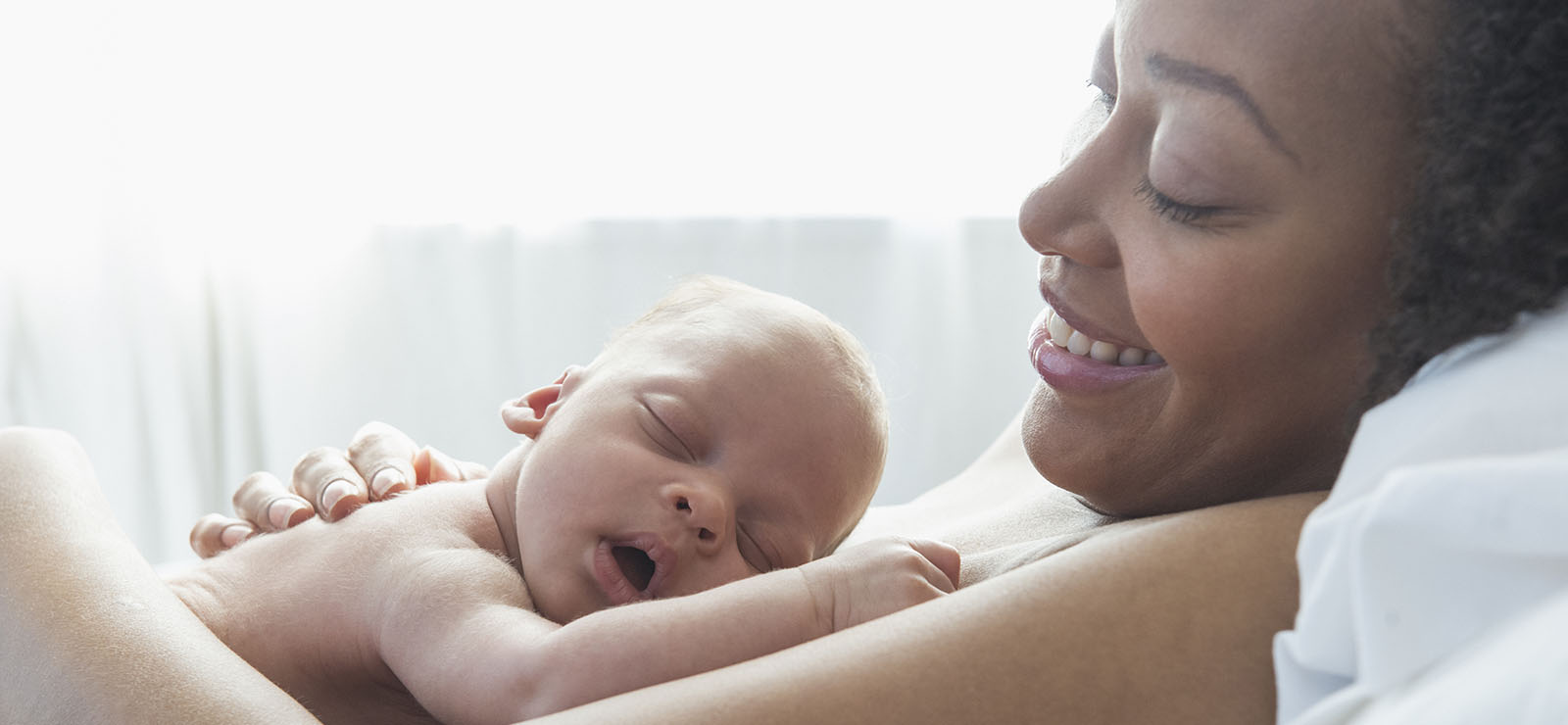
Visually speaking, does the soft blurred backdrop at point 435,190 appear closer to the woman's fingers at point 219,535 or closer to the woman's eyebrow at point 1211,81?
the woman's fingers at point 219,535

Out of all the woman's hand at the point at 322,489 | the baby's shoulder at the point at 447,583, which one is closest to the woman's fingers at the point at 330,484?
the woman's hand at the point at 322,489

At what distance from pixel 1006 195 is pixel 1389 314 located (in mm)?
2567

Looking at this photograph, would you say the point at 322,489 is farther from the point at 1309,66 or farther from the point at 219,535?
the point at 1309,66

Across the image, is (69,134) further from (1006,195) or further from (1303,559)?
(1303,559)

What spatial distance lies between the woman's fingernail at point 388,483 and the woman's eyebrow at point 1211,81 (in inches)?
38.9

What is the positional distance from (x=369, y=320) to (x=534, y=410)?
201 cm

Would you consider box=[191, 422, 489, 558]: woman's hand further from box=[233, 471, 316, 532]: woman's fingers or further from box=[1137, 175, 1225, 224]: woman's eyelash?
box=[1137, 175, 1225, 224]: woman's eyelash

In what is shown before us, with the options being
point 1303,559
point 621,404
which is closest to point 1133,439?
point 1303,559

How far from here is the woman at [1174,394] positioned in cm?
81

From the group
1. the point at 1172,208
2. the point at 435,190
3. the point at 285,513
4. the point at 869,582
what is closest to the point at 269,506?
the point at 285,513

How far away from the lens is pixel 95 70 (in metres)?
3.12

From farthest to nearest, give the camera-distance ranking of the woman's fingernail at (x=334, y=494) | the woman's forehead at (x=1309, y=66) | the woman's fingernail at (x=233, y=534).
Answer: the woman's fingernail at (x=233, y=534) → the woman's fingernail at (x=334, y=494) → the woman's forehead at (x=1309, y=66)

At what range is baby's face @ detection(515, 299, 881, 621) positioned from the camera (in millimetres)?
1289

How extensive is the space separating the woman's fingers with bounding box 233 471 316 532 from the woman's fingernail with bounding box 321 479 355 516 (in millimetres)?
46
